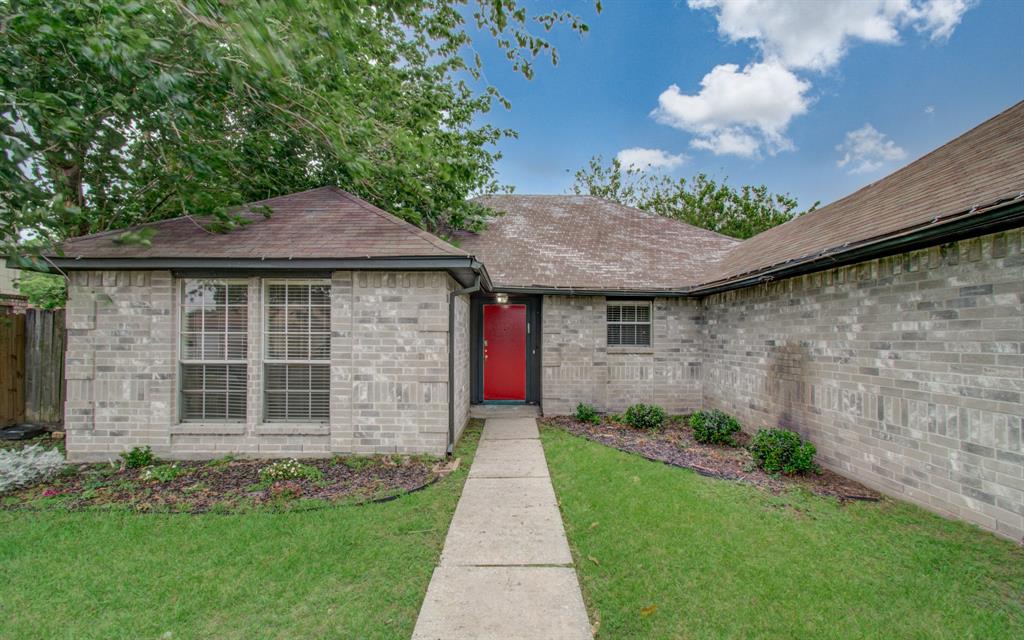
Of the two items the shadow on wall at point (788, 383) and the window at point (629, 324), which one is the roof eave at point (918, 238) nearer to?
the shadow on wall at point (788, 383)

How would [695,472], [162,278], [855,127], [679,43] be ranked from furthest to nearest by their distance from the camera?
[855,127], [679,43], [162,278], [695,472]

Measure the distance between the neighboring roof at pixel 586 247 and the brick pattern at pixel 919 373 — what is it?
3198 millimetres

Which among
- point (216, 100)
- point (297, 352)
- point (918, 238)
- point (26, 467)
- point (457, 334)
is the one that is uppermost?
point (216, 100)

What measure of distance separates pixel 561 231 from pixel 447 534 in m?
8.77

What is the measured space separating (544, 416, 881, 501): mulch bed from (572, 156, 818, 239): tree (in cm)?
1591

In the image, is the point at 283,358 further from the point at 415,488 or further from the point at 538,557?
the point at 538,557

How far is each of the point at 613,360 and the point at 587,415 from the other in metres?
1.34

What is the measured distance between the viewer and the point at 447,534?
3652 millimetres

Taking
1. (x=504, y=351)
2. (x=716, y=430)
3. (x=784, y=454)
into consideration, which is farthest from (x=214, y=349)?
(x=784, y=454)

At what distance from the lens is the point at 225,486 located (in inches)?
186

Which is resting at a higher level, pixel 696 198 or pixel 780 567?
pixel 696 198

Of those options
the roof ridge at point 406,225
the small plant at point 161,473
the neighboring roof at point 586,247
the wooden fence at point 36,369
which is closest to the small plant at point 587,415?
the neighboring roof at point 586,247

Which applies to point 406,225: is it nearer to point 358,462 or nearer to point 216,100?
point 216,100

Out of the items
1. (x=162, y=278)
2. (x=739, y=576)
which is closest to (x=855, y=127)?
(x=739, y=576)
